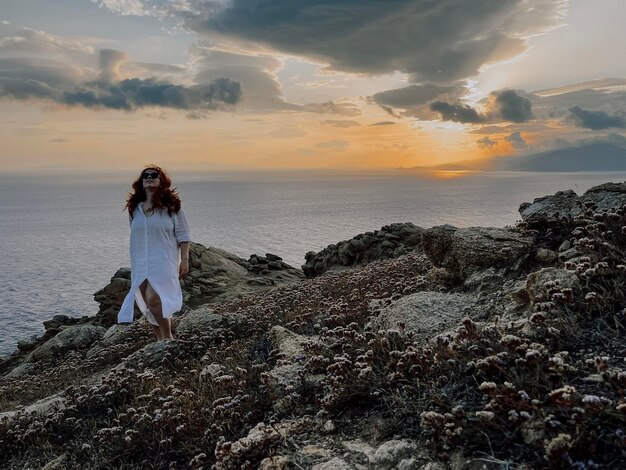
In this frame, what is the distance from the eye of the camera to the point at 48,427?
745 cm

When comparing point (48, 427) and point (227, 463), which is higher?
point (227, 463)

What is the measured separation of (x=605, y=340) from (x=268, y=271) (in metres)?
28.7

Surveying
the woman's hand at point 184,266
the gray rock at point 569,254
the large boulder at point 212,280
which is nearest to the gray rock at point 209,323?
the woman's hand at point 184,266

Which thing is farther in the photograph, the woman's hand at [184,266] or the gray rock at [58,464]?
the woman's hand at [184,266]

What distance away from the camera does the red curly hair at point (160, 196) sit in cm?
1070

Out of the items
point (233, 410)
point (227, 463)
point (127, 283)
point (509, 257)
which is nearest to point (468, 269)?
point (509, 257)

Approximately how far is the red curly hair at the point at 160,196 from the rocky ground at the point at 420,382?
299 centimetres

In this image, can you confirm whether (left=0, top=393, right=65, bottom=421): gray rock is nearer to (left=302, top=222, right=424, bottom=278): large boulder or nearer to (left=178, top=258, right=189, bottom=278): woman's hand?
(left=178, top=258, right=189, bottom=278): woman's hand

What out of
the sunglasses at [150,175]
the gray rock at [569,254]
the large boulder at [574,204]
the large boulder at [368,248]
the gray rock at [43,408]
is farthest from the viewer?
the large boulder at [368,248]

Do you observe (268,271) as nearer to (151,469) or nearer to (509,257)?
(509,257)

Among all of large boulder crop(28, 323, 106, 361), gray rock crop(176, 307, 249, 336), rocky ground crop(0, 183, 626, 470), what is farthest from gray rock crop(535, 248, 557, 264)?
large boulder crop(28, 323, 106, 361)

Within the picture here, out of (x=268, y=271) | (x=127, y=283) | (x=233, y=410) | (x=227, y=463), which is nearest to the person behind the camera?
(x=227, y=463)

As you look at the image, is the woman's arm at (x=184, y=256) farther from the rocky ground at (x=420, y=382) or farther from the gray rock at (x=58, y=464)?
the gray rock at (x=58, y=464)

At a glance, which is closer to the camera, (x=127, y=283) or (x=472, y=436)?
(x=472, y=436)
